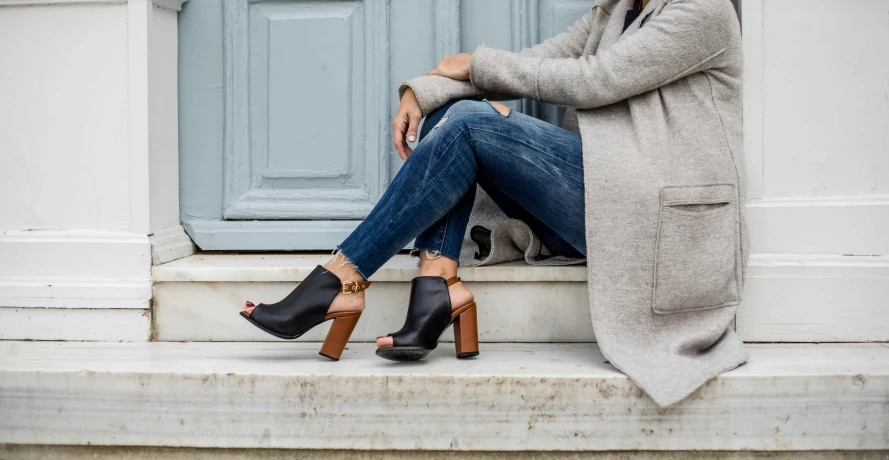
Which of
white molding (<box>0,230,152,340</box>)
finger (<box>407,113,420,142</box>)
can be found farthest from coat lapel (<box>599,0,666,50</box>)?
white molding (<box>0,230,152,340</box>)

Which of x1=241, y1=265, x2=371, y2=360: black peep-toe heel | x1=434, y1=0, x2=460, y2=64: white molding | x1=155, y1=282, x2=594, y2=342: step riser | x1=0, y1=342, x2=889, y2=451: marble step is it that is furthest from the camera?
x1=434, y1=0, x2=460, y2=64: white molding

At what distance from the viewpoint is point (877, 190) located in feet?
6.60

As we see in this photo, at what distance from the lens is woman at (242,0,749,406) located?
68.7 inches

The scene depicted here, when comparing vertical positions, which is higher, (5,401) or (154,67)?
(154,67)

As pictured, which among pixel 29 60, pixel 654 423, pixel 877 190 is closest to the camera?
pixel 654 423

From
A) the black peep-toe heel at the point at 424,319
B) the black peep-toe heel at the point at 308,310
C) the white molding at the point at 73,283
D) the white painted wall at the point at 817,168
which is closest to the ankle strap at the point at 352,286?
the black peep-toe heel at the point at 308,310

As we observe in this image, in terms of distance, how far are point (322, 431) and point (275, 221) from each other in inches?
36.3

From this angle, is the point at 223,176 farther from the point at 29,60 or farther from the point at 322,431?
the point at 322,431

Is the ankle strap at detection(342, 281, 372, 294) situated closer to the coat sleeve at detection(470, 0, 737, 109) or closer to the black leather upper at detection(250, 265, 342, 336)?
the black leather upper at detection(250, 265, 342, 336)

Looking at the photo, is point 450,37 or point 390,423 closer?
point 390,423

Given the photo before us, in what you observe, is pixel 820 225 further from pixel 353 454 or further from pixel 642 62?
pixel 353 454

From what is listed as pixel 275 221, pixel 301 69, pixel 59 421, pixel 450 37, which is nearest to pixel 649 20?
pixel 450 37

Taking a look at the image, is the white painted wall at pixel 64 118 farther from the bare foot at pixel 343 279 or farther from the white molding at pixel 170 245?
the bare foot at pixel 343 279

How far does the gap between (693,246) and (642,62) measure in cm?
45
